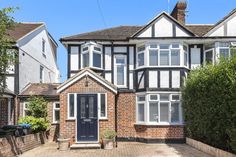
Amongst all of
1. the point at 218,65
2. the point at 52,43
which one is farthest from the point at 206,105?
the point at 52,43

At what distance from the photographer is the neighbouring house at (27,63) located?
24.6 m

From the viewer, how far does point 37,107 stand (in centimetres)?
2397

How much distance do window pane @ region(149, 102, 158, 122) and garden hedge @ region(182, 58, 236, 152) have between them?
2581 millimetres

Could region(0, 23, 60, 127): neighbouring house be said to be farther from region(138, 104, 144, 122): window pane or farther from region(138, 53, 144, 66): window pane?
region(138, 104, 144, 122): window pane

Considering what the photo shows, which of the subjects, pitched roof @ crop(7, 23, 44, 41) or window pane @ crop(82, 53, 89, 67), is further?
pitched roof @ crop(7, 23, 44, 41)

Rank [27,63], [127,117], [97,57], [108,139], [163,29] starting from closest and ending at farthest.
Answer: [108,139], [163,29], [127,117], [97,57], [27,63]

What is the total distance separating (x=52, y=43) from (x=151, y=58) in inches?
572

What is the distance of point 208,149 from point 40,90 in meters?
13.0

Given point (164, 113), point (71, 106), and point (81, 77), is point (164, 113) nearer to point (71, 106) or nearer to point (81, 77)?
point (81, 77)

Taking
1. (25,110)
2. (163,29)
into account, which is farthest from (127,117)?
(25,110)

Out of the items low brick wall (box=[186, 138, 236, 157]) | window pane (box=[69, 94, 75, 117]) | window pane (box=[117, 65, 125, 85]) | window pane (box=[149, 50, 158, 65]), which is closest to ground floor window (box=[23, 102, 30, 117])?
window pane (box=[69, 94, 75, 117])

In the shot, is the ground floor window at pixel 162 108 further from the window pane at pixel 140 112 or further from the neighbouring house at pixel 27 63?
the neighbouring house at pixel 27 63

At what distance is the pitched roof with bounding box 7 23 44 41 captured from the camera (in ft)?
87.0

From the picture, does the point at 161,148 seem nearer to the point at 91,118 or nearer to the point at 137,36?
the point at 91,118
